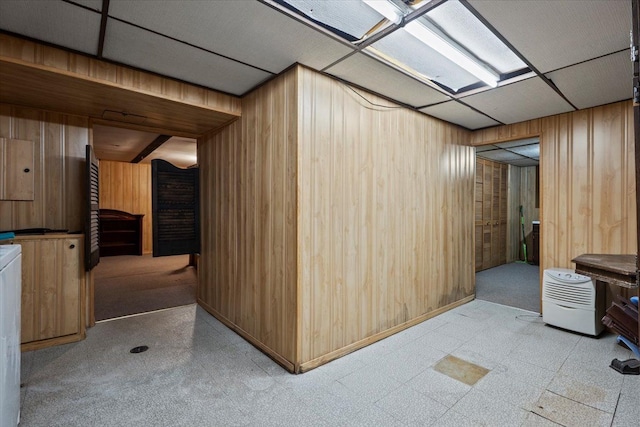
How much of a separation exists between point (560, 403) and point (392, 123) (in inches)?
102

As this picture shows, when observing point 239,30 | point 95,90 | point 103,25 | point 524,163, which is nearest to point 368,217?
point 239,30

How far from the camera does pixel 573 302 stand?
311cm

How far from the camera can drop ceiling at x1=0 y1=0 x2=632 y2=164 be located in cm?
171

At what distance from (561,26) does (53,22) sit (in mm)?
3114

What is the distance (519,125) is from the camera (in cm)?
391

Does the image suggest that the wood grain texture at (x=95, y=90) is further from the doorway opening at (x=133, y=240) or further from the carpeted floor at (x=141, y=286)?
the carpeted floor at (x=141, y=286)

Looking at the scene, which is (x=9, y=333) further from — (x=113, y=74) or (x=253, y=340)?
(x=113, y=74)

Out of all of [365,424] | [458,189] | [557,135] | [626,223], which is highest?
[557,135]

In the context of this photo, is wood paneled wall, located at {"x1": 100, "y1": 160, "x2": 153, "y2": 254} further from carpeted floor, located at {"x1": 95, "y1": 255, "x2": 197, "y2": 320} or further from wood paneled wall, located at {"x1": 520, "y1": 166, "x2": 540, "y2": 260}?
wood paneled wall, located at {"x1": 520, "y1": 166, "x2": 540, "y2": 260}

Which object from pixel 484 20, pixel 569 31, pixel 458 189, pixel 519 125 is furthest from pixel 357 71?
pixel 519 125

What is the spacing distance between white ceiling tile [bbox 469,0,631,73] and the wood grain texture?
7.49 feet

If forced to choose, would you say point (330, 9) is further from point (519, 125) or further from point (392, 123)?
point (519, 125)

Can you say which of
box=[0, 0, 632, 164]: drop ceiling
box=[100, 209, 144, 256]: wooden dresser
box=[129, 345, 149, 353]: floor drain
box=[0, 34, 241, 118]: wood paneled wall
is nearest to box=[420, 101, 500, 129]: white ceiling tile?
box=[0, 0, 632, 164]: drop ceiling

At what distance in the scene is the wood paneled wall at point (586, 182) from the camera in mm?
3178
